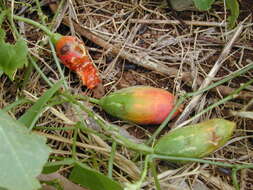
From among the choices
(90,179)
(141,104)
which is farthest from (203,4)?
(90,179)

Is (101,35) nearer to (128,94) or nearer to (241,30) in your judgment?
(128,94)

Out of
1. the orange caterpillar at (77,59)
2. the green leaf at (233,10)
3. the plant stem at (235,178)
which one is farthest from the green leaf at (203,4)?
the plant stem at (235,178)

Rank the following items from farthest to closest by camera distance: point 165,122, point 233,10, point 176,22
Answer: point 176,22 → point 233,10 → point 165,122

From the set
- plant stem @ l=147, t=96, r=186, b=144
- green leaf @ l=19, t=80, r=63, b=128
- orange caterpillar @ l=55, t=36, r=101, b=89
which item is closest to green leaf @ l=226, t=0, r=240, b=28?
plant stem @ l=147, t=96, r=186, b=144

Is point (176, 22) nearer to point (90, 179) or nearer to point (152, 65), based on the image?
point (152, 65)

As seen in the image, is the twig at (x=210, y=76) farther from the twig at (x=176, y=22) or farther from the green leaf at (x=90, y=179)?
the green leaf at (x=90, y=179)

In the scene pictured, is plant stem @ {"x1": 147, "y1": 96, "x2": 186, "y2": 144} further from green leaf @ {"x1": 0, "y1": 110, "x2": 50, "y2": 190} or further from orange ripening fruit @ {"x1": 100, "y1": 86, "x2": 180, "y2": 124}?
green leaf @ {"x1": 0, "y1": 110, "x2": 50, "y2": 190}
